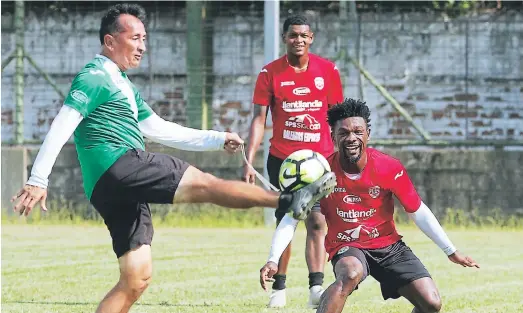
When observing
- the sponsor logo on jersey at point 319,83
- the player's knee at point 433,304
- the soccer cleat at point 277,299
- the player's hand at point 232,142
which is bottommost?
the soccer cleat at point 277,299

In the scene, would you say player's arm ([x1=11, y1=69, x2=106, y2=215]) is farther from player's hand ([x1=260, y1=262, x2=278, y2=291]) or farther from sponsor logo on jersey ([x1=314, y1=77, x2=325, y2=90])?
sponsor logo on jersey ([x1=314, y1=77, x2=325, y2=90])

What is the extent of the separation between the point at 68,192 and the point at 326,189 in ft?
38.5

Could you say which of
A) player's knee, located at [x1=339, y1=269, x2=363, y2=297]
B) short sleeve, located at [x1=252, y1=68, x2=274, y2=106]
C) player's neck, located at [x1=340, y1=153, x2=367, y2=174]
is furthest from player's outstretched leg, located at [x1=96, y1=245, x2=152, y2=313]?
short sleeve, located at [x1=252, y1=68, x2=274, y2=106]

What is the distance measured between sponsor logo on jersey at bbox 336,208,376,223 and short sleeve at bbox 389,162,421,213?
0.21 metres

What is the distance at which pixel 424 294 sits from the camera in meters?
7.70

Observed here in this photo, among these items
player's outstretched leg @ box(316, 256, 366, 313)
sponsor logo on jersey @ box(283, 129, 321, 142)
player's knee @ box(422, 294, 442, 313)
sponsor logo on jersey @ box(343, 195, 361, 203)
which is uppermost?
sponsor logo on jersey @ box(283, 129, 321, 142)

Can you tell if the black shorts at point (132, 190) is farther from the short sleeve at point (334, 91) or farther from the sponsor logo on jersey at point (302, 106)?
the short sleeve at point (334, 91)

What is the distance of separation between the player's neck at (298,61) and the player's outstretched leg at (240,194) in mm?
3464

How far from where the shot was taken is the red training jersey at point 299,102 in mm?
10180

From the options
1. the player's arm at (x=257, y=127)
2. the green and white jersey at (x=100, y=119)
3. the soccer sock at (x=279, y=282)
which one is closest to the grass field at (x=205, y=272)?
the soccer sock at (x=279, y=282)

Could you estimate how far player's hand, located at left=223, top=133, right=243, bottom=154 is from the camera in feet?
24.6

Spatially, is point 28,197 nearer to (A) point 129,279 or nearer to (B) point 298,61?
(A) point 129,279

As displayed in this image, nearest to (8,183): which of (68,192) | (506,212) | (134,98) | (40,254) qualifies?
(68,192)

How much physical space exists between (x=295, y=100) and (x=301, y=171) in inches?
134
